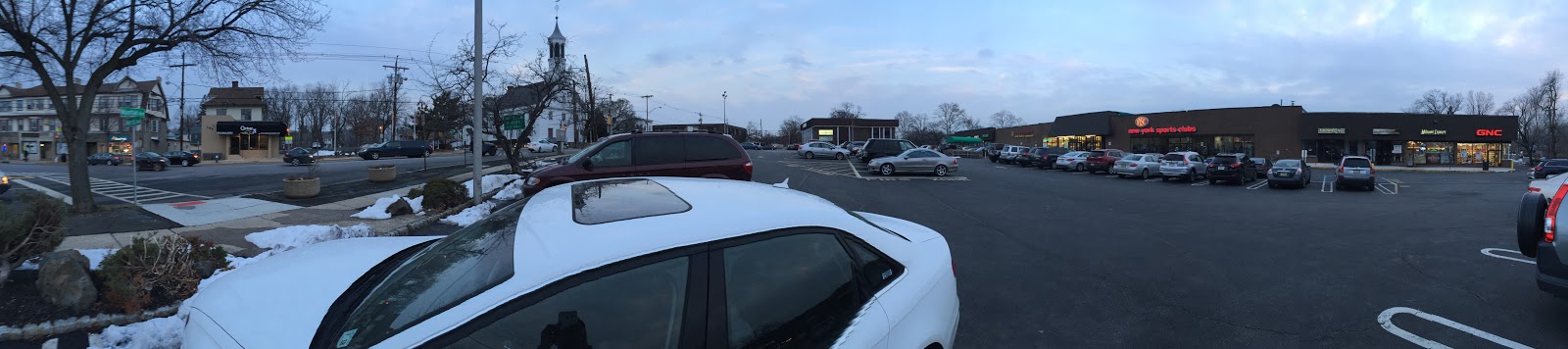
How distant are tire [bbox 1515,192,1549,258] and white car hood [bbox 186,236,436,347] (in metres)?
8.03

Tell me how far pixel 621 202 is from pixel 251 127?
6186cm

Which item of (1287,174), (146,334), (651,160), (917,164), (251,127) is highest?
(251,127)

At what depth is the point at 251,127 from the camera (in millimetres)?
49312

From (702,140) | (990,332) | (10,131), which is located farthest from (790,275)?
(10,131)

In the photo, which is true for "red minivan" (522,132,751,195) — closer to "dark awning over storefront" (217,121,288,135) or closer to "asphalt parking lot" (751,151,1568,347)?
"asphalt parking lot" (751,151,1568,347)

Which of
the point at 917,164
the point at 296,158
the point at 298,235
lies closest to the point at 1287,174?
the point at 917,164

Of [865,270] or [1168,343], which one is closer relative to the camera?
[865,270]

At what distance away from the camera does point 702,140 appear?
11539 millimetres

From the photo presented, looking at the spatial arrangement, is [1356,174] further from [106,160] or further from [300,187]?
[106,160]

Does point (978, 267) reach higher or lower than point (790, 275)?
lower

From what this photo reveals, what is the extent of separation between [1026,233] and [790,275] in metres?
8.07

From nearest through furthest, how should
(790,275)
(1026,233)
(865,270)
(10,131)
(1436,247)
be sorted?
(790,275) → (865,270) → (1436,247) → (1026,233) → (10,131)

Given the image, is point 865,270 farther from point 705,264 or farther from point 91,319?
point 91,319

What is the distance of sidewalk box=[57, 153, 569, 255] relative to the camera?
25.1 ft
